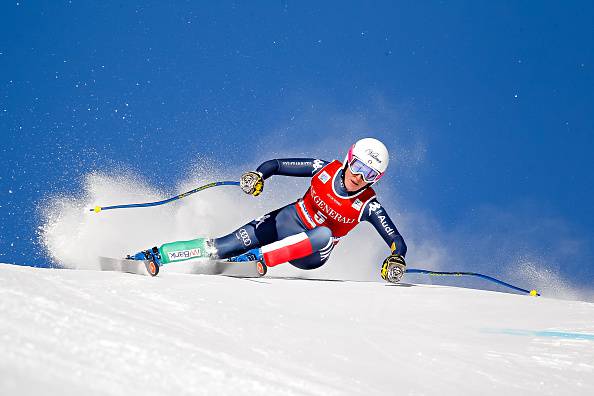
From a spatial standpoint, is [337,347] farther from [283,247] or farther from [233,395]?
[283,247]

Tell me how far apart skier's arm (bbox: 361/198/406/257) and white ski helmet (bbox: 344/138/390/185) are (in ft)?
0.72

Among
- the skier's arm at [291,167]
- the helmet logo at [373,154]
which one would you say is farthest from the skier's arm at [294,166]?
the helmet logo at [373,154]

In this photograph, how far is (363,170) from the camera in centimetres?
466

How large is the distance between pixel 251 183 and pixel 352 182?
0.80m

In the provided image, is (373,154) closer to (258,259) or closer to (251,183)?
(251,183)

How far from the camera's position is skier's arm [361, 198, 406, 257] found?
15.5 feet

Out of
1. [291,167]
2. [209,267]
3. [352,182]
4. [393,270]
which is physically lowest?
[209,267]

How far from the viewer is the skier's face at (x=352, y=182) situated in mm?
4703

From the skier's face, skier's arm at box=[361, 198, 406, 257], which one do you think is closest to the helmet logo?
the skier's face

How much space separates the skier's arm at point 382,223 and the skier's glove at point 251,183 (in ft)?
2.86

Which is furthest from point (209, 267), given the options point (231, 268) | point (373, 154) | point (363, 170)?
point (373, 154)

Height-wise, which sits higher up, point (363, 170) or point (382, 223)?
point (363, 170)

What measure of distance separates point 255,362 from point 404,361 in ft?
2.30

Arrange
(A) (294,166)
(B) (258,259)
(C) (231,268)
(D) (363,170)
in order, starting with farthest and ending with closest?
(A) (294,166)
(D) (363,170)
(C) (231,268)
(B) (258,259)
